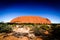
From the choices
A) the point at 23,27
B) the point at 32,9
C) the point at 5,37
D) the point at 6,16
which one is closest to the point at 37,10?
the point at 32,9

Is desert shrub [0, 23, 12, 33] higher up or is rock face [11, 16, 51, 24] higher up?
rock face [11, 16, 51, 24]

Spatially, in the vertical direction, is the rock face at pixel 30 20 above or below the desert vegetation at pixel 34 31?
above

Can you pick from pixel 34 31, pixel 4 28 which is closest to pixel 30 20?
pixel 34 31

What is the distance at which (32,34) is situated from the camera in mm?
2215

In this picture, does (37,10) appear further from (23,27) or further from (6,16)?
(6,16)

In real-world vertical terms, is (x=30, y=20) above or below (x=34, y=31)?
above

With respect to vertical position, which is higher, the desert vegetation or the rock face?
the rock face

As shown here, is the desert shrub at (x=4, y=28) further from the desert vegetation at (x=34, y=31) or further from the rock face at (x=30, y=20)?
the rock face at (x=30, y=20)

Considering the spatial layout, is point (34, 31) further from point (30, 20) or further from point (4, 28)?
point (4, 28)

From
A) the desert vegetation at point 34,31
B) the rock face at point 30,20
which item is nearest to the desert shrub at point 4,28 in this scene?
the desert vegetation at point 34,31

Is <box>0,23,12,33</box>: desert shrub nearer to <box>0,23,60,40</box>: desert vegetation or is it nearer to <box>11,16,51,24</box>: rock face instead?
<box>0,23,60,40</box>: desert vegetation

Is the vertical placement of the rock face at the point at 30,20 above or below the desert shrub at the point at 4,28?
above

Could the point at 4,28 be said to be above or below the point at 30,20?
below

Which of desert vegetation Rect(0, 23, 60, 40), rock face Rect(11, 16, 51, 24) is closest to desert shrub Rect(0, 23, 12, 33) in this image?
desert vegetation Rect(0, 23, 60, 40)
